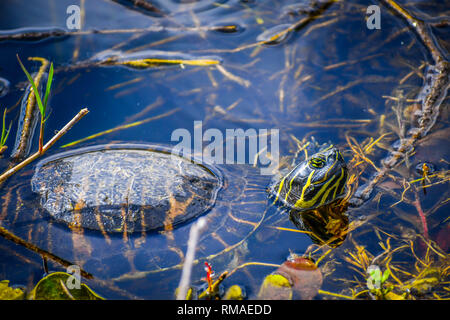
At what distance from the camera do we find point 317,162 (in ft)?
8.50

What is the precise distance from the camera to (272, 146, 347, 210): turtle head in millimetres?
2561

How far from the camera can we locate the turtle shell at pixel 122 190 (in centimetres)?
249

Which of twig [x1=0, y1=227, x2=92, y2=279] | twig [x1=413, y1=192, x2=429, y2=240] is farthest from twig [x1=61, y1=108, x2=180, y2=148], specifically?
twig [x1=413, y1=192, x2=429, y2=240]

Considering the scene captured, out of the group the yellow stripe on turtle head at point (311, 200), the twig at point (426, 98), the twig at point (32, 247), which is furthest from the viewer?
the twig at point (426, 98)

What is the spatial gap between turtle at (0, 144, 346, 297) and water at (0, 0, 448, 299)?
0.07 feet

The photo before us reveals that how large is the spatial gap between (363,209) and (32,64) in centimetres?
356

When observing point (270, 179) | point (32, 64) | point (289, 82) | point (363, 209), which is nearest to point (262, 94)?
point (289, 82)

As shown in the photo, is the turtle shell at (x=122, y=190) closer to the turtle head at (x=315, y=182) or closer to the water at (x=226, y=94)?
the water at (x=226, y=94)

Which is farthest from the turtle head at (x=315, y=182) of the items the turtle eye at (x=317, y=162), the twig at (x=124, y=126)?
the twig at (x=124, y=126)

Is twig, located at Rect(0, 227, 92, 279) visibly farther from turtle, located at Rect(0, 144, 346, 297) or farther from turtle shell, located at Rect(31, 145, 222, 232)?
turtle shell, located at Rect(31, 145, 222, 232)

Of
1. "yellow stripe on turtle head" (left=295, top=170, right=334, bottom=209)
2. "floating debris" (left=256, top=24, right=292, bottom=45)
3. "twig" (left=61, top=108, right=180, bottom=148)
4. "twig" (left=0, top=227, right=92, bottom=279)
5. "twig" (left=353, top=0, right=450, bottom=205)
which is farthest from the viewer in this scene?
"floating debris" (left=256, top=24, right=292, bottom=45)

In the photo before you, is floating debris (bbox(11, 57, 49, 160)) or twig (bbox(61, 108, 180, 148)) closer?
floating debris (bbox(11, 57, 49, 160))

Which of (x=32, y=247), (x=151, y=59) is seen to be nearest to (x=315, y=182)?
(x=32, y=247)
